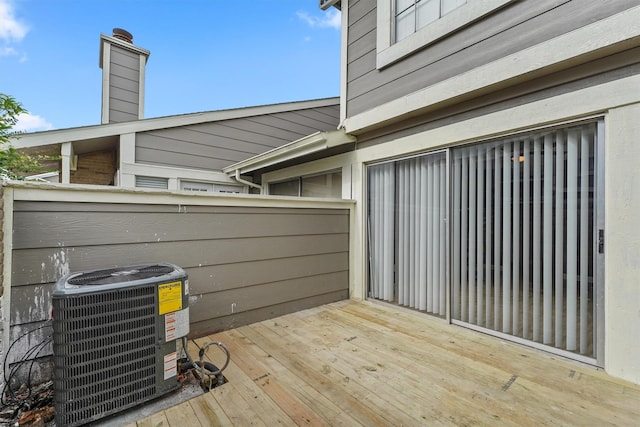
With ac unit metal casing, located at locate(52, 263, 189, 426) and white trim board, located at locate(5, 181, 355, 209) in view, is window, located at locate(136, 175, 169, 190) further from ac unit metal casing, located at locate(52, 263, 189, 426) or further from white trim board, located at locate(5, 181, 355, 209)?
ac unit metal casing, located at locate(52, 263, 189, 426)

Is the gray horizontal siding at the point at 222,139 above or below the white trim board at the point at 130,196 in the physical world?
above

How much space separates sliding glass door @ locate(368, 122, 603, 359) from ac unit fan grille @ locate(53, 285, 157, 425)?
2501mm

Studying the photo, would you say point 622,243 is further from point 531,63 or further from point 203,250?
point 203,250

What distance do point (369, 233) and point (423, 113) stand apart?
1.53 meters

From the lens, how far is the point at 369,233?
3.63 metres

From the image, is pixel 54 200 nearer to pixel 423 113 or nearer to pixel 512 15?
pixel 423 113

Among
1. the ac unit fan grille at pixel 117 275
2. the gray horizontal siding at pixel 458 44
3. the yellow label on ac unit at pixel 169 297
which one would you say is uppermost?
the gray horizontal siding at pixel 458 44

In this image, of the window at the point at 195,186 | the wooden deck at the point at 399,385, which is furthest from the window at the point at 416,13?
the window at the point at 195,186

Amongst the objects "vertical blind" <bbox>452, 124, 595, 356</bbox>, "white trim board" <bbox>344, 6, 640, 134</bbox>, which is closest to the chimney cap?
"white trim board" <bbox>344, 6, 640, 134</bbox>

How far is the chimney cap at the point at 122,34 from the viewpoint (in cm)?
498

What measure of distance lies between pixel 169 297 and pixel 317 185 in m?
2.99

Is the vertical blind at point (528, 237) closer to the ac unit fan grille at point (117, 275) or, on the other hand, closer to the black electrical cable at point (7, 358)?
the ac unit fan grille at point (117, 275)

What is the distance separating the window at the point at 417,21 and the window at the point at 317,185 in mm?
1575

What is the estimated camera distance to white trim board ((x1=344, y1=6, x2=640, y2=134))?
179 centimetres
